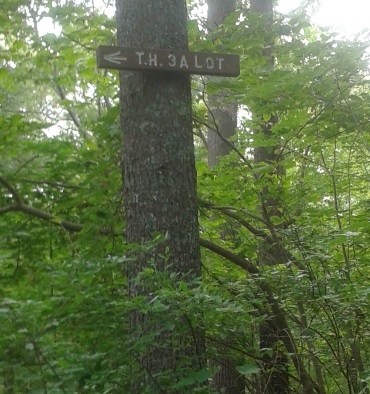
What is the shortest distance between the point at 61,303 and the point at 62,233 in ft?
4.19

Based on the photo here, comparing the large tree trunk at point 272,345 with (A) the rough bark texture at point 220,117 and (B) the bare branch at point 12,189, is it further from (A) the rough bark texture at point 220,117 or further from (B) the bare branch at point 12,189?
(A) the rough bark texture at point 220,117

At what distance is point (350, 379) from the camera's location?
4.16m

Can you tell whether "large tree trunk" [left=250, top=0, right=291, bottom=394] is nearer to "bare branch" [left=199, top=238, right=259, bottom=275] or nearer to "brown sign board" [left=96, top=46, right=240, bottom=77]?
"bare branch" [left=199, top=238, right=259, bottom=275]

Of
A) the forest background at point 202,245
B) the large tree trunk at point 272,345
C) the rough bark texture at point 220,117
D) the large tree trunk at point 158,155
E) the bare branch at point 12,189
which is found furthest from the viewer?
the rough bark texture at point 220,117

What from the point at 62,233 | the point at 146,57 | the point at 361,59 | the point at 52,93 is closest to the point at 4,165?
the point at 62,233

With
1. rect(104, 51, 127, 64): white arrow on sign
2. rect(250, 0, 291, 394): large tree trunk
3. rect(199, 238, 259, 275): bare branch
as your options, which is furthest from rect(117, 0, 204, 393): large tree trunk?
rect(250, 0, 291, 394): large tree trunk

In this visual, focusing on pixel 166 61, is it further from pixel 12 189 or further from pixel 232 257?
pixel 232 257

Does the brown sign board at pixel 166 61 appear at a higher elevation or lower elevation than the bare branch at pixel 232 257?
higher

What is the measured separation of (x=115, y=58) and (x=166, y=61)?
0.34m

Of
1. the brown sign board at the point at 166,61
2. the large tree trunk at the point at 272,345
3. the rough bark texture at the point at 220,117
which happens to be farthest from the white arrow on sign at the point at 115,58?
the rough bark texture at the point at 220,117

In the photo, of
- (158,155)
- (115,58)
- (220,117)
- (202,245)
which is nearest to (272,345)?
(202,245)

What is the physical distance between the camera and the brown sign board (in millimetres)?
3385

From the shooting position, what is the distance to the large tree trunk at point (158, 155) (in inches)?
132

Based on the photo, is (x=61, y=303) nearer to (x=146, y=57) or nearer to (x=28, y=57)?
(x=146, y=57)
